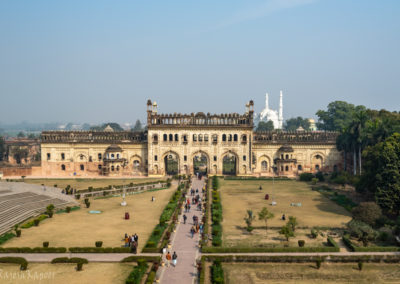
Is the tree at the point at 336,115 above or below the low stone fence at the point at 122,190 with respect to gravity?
above

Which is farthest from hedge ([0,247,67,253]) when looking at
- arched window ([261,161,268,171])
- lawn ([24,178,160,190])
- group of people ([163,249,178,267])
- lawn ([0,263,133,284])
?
arched window ([261,161,268,171])

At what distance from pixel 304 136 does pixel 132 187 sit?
37231 millimetres

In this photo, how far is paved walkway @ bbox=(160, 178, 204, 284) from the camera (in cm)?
2711

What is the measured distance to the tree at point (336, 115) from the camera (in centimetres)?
12569

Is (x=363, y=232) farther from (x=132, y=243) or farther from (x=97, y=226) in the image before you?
(x=97, y=226)

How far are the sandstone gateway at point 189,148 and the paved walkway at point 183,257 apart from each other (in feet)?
118

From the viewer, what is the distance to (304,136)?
81.3m

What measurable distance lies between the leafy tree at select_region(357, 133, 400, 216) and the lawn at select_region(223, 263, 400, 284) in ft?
41.0

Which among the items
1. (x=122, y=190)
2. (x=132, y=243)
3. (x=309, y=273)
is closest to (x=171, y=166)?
(x=122, y=190)

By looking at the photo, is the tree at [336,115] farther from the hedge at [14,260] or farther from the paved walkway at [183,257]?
the hedge at [14,260]

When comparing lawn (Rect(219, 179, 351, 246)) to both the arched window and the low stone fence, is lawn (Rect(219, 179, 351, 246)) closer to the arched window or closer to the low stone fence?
the arched window

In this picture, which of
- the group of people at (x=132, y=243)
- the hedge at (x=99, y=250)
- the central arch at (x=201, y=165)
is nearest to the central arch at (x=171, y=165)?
the central arch at (x=201, y=165)

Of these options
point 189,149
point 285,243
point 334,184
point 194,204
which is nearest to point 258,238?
point 285,243

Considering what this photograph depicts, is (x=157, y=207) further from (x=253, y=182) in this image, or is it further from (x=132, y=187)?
(x=253, y=182)
